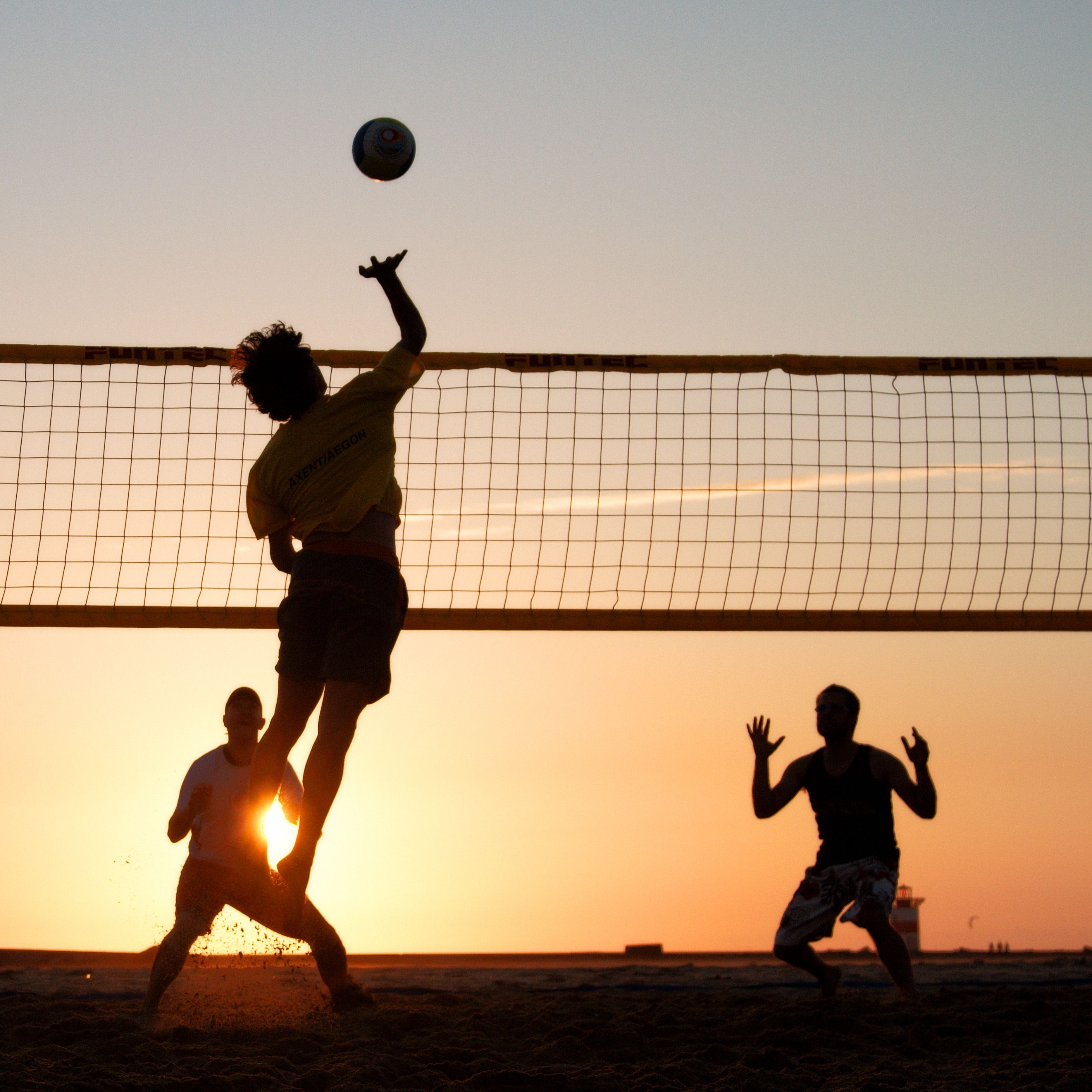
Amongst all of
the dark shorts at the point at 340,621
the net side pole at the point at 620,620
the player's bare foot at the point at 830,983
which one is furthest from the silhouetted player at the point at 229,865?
the player's bare foot at the point at 830,983

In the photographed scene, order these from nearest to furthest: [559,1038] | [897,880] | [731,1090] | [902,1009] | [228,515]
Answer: [731,1090] → [559,1038] → [902,1009] → [897,880] → [228,515]

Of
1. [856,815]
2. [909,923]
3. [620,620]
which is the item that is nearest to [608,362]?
[620,620]

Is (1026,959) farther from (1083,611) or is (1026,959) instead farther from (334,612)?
(334,612)

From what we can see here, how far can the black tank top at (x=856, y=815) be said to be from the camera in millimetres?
5633

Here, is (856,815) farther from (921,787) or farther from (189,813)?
(189,813)

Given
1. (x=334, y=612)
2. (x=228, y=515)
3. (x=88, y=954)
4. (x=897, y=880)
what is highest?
(x=228, y=515)

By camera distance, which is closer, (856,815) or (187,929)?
(187,929)

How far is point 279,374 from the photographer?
4129 millimetres

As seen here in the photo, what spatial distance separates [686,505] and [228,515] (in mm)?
2103

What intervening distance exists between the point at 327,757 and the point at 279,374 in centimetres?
106

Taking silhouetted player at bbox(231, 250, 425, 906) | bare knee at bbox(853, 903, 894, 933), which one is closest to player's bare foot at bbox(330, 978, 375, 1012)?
silhouetted player at bbox(231, 250, 425, 906)

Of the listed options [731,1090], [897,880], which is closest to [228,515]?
[897,880]

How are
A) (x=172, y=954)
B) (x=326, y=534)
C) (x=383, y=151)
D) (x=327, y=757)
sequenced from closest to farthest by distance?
(x=327, y=757) → (x=326, y=534) → (x=383, y=151) → (x=172, y=954)

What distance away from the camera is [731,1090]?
3889 millimetres
